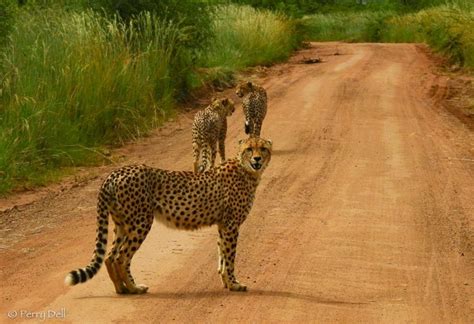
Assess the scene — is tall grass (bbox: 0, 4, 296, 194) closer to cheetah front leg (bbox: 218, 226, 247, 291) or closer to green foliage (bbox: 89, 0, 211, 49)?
green foliage (bbox: 89, 0, 211, 49)

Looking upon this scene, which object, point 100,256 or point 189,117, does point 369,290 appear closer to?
point 100,256

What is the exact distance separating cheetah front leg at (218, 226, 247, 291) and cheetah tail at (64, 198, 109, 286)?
89 centimetres

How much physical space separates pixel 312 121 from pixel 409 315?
9932 mm

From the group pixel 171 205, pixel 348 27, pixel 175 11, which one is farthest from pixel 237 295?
pixel 348 27

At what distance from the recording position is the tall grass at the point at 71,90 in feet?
38.2

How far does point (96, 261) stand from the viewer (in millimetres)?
6691

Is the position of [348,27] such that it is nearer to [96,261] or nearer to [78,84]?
[78,84]

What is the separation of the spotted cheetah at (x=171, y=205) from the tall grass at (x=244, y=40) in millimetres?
13104

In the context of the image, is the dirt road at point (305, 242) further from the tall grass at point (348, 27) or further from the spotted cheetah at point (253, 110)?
the tall grass at point (348, 27)

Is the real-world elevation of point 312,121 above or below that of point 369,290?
below

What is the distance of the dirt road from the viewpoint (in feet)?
22.0

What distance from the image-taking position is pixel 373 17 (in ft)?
159

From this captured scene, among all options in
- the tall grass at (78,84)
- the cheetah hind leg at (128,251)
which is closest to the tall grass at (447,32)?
the tall grass at (78,84)

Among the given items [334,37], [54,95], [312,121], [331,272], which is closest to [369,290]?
[331,272]
